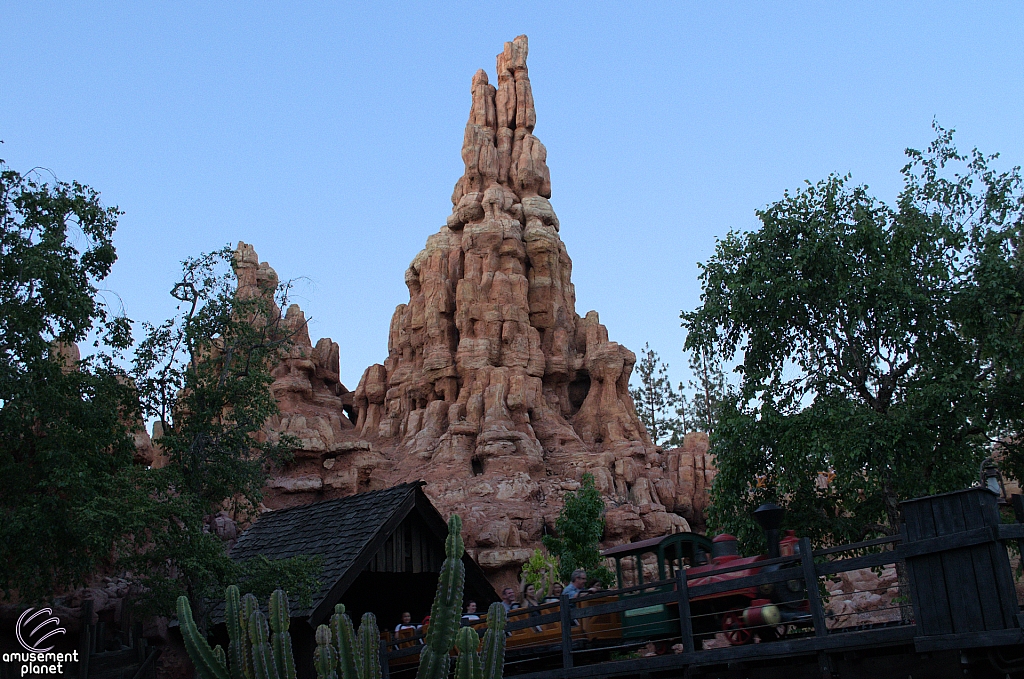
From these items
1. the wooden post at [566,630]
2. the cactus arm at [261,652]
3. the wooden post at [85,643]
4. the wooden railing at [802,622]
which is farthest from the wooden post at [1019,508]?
the wooden post at [85,643]

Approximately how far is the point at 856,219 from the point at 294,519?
13692 millimetres

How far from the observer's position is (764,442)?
1919 centimetres

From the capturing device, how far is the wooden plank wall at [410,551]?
1480 cm

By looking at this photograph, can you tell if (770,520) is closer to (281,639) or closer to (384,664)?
(384,664)

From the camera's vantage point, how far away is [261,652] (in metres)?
8.73

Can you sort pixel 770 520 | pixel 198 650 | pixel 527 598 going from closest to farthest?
1. pixel 198 650
2. pixel 770 520
3. pixel 527 598

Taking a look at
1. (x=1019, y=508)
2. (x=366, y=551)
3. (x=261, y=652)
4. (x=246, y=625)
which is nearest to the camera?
(x=1019, y=508)

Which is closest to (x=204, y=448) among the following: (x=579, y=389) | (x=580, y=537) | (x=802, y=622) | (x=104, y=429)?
(x=104, y=429)

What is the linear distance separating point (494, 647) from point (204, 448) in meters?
9.56

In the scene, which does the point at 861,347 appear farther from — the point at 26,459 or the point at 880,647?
the point at 26,459

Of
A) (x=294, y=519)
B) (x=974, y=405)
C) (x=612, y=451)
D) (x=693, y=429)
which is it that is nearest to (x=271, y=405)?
(x=294, y=519)

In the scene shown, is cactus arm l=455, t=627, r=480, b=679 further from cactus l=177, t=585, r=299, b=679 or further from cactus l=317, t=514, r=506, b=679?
cactus l=177, t=585, r=299, b=679

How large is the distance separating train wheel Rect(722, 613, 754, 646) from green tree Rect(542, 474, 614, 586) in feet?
59.8

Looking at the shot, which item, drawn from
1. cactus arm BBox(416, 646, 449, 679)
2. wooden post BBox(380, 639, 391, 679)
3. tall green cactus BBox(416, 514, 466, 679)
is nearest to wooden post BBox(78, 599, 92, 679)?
wooden post BBox(380, 639, 391, 679)
